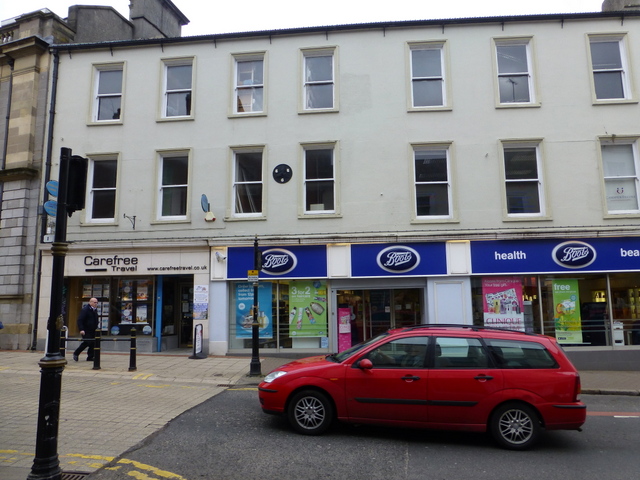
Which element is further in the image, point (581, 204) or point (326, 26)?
point (326, 26)

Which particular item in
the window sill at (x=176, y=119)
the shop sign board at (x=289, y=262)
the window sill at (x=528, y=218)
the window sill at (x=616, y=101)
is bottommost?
the shop sign board at (x=289, y=262)

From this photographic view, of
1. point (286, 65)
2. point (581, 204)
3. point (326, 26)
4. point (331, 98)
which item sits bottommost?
point (581, 204)

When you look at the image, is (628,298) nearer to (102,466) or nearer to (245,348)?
(245,348)

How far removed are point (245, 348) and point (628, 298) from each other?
11249 millimetres

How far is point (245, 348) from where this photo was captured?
14172 mm

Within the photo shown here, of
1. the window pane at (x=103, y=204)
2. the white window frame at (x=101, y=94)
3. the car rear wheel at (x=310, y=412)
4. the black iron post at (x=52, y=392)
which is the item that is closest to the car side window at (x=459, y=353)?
the car rear wheel at (x=310, y=412)

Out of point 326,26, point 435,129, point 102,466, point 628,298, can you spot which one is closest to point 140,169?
point 326,26

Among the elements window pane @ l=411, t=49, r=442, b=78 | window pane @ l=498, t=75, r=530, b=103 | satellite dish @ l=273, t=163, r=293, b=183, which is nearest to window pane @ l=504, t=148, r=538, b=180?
window pane @ l=498, t=75, r=530, b=103

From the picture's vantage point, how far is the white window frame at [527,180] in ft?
45.1

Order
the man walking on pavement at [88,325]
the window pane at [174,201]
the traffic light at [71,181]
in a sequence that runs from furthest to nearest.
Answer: the window pane at [174,201] < the man walking on pavement at [88,325] < the traffic light at [71,181]

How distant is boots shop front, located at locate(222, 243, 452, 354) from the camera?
44.7 ft

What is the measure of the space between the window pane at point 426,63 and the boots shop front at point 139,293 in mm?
8661

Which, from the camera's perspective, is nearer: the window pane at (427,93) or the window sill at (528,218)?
the window sill at (528,218)

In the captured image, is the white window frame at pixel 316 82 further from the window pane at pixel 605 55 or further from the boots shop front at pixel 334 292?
the window pane at pixel 605 55
